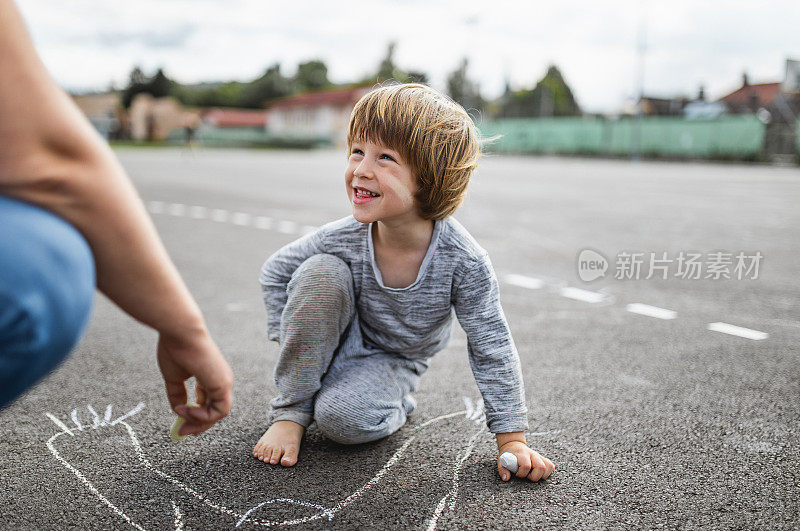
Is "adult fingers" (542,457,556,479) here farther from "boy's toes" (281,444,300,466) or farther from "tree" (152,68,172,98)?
"tree" (152,68,172,98)

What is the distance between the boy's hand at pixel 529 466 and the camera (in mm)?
1832

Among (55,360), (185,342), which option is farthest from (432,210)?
(55,360)

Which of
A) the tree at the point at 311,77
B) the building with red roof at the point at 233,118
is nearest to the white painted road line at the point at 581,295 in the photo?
the building with red roof at the point at 233,118

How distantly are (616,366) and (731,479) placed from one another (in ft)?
3.26

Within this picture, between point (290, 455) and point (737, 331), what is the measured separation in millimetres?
2475

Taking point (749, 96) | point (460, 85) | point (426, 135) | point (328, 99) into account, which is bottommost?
point (426, 135)

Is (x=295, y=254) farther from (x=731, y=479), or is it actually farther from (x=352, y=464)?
(x=731, y=479)

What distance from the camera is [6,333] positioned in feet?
2.66

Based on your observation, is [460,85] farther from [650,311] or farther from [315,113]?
[650,311]

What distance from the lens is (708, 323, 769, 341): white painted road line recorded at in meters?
3.30

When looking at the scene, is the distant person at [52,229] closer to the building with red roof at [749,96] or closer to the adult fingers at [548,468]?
the adult fingers at [548,468]

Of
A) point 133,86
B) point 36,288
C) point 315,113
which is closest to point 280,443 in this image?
point 36,288
